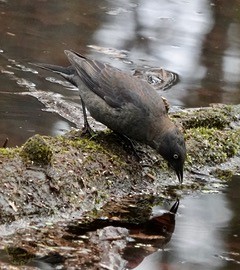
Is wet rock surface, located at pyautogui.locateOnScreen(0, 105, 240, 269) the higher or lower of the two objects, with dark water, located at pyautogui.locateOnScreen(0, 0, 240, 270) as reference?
higher

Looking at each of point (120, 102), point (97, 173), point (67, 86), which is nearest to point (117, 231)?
point (97, 173)

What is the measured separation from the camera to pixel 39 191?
6.15 m

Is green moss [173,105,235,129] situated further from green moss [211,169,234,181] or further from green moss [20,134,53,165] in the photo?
green moss [20,134,53,165]

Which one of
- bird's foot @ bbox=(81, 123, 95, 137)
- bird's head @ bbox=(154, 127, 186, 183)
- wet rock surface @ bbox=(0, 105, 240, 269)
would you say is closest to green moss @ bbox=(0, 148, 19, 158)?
wet rock surface @ bbox=(0, 105, 240, 269)

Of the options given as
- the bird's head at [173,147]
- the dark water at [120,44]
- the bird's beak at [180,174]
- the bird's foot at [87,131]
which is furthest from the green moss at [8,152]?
the dark water at [120,44]

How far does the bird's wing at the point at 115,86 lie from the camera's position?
716 cm

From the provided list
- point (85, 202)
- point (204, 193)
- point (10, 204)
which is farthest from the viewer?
point (204, 193)

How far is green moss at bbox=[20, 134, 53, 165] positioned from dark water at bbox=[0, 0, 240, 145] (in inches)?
102

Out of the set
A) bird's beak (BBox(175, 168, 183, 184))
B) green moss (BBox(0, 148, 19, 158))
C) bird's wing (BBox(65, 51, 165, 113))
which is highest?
bird's wing (BBox(65, 51, 165, 113))

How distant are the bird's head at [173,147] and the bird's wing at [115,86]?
0.27m

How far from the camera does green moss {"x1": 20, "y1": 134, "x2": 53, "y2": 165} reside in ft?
20.2

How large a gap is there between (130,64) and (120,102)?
5.30 m

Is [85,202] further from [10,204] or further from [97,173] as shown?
[10,204]

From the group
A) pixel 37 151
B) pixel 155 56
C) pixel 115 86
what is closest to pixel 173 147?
pixel 115 86
